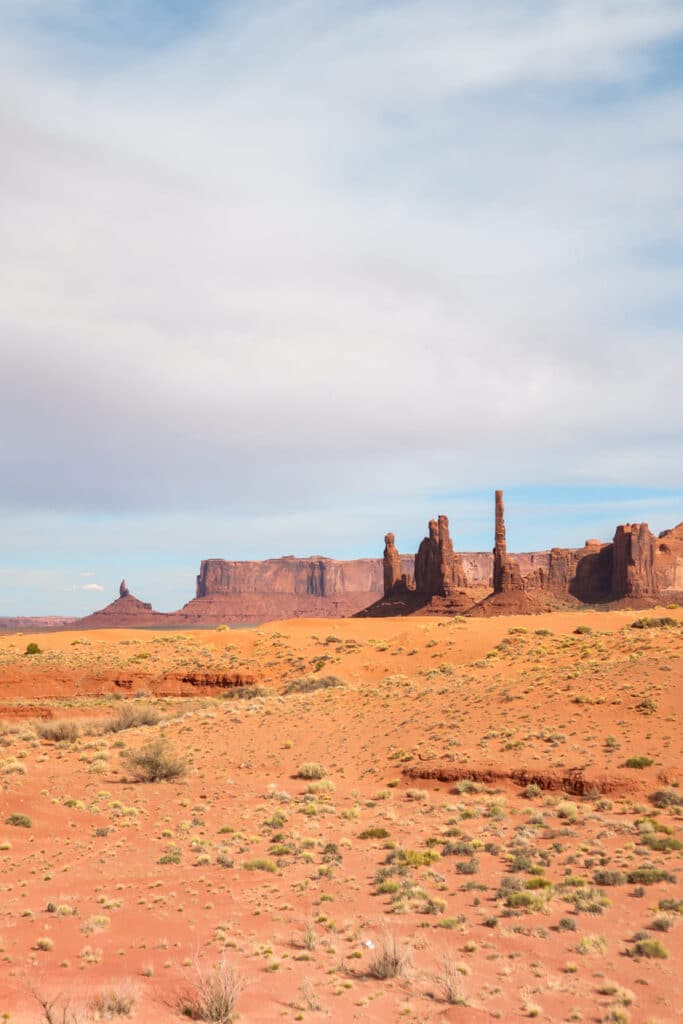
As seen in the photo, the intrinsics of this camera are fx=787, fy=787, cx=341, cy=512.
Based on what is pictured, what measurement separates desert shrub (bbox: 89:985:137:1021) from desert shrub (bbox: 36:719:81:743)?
70.6 feet

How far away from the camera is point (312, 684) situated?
1624 inches

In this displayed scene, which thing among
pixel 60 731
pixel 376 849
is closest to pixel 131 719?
pixel 60 731

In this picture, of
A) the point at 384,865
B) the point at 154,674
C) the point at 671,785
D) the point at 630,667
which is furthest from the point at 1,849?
the point at 154,674

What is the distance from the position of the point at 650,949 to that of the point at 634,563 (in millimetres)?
101740

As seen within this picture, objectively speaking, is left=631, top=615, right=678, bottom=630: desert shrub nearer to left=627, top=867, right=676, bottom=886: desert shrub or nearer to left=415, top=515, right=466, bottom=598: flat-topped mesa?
left=627, top=867, right=676, bottom=886: desert shrub

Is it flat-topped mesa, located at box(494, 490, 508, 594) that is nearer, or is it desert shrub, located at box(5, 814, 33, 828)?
desert shrub, located at box(5, 814, 33, 828)

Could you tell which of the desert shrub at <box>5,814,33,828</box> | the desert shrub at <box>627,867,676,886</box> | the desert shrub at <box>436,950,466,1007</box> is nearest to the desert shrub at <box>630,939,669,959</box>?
the desert shrub at <box>436,950,466,1007</box>

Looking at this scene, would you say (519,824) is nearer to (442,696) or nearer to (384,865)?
(384,865)

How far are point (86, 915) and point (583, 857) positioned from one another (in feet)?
31.8

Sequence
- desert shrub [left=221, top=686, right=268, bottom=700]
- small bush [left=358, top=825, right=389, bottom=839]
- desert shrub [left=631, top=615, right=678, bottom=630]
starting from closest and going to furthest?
small bush [left=358, top=825, right=389, bottom=839], desert shrub [left=221, top=686, right=268, bottom=700], desert shrub [left=631, top=615, right=678, bottom=630]

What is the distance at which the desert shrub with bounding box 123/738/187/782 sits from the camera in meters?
23.3

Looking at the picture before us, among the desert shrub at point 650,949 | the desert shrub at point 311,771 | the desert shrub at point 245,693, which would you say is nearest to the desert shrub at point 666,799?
the desert shrub at point 650,949

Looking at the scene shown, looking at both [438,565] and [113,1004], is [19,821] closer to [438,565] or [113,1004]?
[113,1004]

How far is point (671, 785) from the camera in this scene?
67.9 feet
